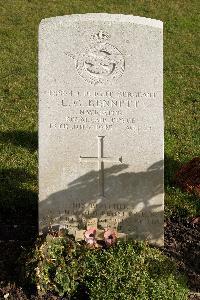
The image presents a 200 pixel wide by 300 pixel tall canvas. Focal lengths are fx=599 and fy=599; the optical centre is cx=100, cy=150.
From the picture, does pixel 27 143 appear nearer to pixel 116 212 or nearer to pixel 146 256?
pixel 116 212

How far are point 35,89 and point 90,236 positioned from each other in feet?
17.0

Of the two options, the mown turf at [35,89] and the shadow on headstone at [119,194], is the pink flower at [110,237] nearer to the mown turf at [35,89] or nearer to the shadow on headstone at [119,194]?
the shadow on headstone at [119,194]

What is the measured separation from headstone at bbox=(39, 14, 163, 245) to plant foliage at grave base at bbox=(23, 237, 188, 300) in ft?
1.18

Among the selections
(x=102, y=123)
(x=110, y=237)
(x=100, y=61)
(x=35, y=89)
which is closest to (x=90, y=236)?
(x=110, y=237)

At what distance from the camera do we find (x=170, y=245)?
5922mm

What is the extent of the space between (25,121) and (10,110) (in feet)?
1.63

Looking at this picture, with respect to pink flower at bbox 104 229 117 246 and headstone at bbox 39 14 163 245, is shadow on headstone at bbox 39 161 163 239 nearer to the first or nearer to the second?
headstone at bbox 39 14 163 245

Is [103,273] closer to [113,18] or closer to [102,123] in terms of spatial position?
[102,123]

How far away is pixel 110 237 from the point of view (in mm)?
5328

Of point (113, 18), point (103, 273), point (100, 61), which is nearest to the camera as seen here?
point (103, 273)

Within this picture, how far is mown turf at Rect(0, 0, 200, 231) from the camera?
6.94 meters

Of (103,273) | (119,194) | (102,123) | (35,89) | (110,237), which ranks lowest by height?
(103,273)

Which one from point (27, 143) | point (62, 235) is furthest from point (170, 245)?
point (27, 143)

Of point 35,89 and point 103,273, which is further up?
point 35,89
